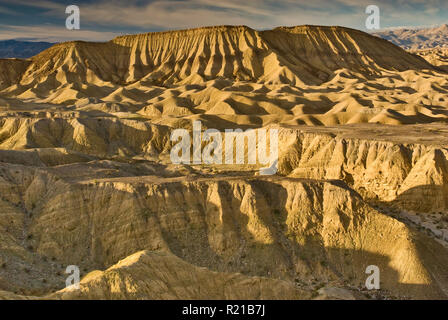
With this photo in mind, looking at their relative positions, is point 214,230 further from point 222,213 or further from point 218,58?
point 218,58

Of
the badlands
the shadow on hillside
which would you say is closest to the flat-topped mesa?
the badlands

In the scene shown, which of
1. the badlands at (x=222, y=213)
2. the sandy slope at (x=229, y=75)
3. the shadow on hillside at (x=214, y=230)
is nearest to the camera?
the badlands at (x=222, y=213)

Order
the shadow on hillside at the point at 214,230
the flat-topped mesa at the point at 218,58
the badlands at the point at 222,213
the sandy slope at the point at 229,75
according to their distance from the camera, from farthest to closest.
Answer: the flat-topped mesa at the point at 218,58 → the sandy slope at the point at 229,75 → the shadow on hillside at the point at 214,230 → the badlands at the point at 222,213

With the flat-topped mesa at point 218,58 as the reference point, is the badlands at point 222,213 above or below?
below

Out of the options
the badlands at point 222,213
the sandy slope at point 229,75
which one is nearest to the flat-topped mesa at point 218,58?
the sandy slope at point 229,75

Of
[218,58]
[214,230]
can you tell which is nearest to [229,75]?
[218,58]

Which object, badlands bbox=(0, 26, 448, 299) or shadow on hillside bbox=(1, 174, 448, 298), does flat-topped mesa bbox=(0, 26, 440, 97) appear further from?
shadow on hillside bbox=(1, 174, 448, 298)

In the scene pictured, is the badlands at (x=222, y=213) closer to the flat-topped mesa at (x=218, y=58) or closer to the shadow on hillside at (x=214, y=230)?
the shadow on hillside at (x=214, y=230)

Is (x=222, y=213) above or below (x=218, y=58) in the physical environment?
below

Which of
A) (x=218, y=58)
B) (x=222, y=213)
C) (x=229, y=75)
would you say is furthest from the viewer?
(x=218, y=58)
